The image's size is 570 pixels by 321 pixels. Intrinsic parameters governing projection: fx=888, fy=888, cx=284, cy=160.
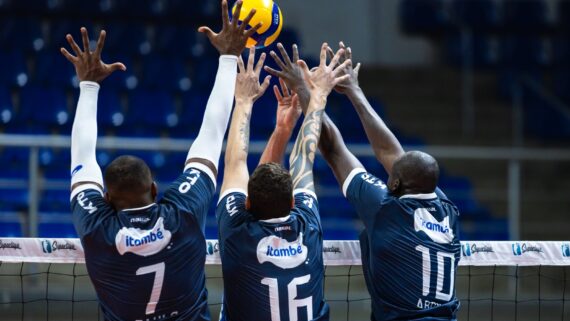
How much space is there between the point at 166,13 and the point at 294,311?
36.3 ft

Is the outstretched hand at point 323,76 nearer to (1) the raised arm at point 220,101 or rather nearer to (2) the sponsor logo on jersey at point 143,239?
(1) the raised arm at point 220,101

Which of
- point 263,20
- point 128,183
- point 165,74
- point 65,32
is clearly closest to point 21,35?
point 65,32

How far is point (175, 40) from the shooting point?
14172mm

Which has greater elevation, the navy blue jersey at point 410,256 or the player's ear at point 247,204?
the player's ear at point 247,204

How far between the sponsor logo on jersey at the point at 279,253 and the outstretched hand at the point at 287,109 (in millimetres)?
1092

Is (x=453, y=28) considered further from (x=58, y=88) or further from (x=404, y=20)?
(x=58, y=88)

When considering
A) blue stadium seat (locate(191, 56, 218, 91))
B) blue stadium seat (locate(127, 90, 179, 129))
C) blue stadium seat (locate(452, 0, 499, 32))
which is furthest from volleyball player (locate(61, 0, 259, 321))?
blue stadium seat (locate(452, 0, 499, 32))

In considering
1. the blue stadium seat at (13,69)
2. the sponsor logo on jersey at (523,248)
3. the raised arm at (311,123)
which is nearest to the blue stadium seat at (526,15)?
the blue stadium seat at (13,69)

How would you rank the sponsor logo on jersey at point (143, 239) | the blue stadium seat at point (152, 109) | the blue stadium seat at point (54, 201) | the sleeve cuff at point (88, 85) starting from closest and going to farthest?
the sponsor logo on jersey at point (143, 239) → the sleeve cuff at point (88, 85) → the blue stadium seat at point (54, 201) → the blue stadium seat at point (152, 109)

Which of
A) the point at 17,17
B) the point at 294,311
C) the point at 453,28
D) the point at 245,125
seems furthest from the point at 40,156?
the point at 453,28

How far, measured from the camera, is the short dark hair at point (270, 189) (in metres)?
4.07

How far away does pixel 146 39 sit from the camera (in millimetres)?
13984

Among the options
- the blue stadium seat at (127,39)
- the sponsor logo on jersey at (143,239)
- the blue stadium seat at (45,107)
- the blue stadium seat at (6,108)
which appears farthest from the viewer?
the blue stadium seat at (127,39)

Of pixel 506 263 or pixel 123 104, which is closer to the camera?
pixel 506 263
